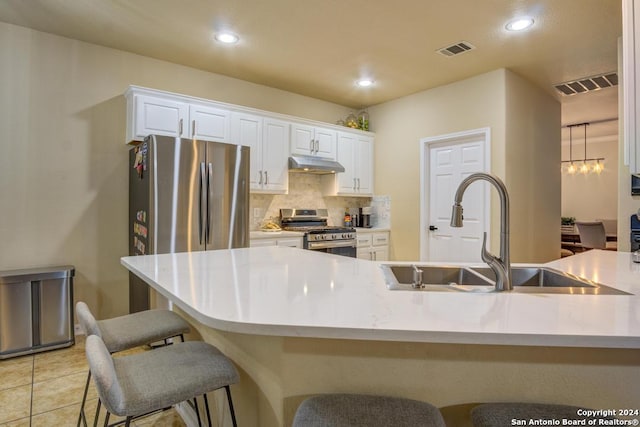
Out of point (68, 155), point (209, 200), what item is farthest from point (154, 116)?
point (209, 200)

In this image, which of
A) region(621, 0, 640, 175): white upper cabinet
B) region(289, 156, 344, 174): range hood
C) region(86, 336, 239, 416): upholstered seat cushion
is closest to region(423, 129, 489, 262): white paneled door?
region(289, 156, 344, 174): range hood

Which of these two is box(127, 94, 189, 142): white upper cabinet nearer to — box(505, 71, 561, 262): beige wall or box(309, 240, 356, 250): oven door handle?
box(309, 240, 356, 250): oven door handle

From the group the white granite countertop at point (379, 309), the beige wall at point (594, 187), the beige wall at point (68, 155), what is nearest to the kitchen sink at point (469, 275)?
the white granite countertop at point (379, 309)

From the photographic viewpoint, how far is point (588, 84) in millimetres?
4434

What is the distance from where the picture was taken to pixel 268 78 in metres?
4.21

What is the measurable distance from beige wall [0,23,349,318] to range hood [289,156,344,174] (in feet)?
5.24

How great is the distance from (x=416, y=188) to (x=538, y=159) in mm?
1535

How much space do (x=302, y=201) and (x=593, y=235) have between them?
16.1ft

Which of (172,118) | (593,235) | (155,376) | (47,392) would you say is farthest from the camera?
(593,235)

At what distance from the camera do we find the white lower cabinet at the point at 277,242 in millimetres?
3826

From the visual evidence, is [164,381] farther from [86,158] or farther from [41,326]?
[86,158]

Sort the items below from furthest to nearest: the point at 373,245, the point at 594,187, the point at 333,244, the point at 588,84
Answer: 1. the point at 594,187
2. the point at 373,245
3. the point at 588,84
4. the point at 333,244

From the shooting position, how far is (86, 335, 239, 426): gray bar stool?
992mm

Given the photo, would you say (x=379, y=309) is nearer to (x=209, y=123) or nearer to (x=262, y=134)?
(x=209, y=123)
